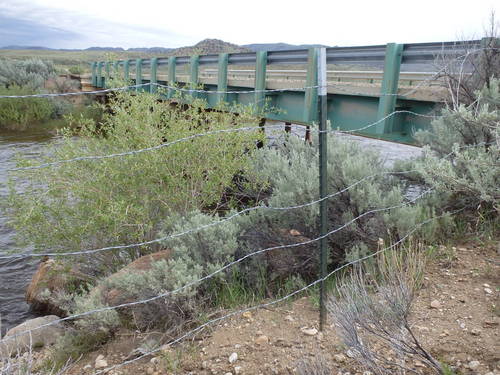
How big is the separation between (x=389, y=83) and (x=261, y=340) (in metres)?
5.12

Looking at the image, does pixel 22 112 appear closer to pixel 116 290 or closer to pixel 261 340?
pixel 116 290

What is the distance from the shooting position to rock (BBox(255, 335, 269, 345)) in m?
3.33

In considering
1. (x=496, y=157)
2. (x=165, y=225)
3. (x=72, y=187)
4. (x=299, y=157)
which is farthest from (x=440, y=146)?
(x=72, y=187)

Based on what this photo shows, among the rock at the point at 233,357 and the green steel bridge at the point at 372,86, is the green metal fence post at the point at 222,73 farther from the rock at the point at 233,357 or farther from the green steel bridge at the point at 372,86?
the rock at the point at 233,357

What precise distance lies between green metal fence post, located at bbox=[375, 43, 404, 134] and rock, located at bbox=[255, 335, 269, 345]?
15.3ft

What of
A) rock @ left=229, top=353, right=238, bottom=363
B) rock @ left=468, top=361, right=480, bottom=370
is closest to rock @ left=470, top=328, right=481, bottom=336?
rock @ left=468, top=361, right=480, bottom=370

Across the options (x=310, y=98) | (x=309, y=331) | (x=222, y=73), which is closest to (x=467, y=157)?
(x=309, y=331)

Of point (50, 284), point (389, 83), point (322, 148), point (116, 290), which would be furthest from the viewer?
point (389, 83)

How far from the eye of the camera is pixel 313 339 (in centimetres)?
329

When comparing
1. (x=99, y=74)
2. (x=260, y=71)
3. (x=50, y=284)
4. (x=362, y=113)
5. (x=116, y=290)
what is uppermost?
(x=99, y=74)

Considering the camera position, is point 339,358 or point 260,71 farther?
point 260,71

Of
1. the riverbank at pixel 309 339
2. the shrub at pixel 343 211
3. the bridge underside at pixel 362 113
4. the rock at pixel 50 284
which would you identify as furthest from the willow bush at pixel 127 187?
the riverbank at pixel 309 339

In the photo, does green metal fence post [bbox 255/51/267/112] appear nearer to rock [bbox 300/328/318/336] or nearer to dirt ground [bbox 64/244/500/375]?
dirt ground [bbox 64/244/500/375]

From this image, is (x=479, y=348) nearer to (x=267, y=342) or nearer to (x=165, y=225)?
(x=267, y=342)
